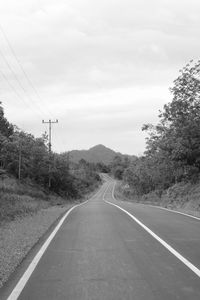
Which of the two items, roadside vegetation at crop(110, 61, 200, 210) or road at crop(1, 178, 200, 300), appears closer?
road at crop(1, 178, 200, 300)

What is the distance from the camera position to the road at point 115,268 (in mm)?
6875

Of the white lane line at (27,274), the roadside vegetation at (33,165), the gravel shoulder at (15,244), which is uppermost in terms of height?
the roadside vegetation at (33,165)

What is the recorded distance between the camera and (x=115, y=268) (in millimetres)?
8672

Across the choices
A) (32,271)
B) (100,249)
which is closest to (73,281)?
(32,271)

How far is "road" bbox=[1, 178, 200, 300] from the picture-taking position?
22.6 feet

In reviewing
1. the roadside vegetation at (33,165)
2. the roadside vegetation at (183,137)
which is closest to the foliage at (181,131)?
the roadside vegetation at (183,137)

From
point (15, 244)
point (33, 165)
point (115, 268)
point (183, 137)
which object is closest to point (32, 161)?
point (33, 165)

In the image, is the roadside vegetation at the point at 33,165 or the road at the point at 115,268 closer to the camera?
the road at the point at 115,268

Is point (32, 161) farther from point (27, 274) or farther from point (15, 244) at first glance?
point (27, 274)

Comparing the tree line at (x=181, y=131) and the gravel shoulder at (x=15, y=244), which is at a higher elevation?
the tree line at (x=181, y=131)

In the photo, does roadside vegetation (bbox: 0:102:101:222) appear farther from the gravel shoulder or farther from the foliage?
the gravel shoulder

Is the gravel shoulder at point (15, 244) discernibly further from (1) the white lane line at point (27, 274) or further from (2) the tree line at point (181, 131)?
(2) the tree line at point (181, 131)

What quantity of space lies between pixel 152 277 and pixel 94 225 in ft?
29.5

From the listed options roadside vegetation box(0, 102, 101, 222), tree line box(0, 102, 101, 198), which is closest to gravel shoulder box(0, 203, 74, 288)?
roadside vegetation box(0, 102, 101, 222)
